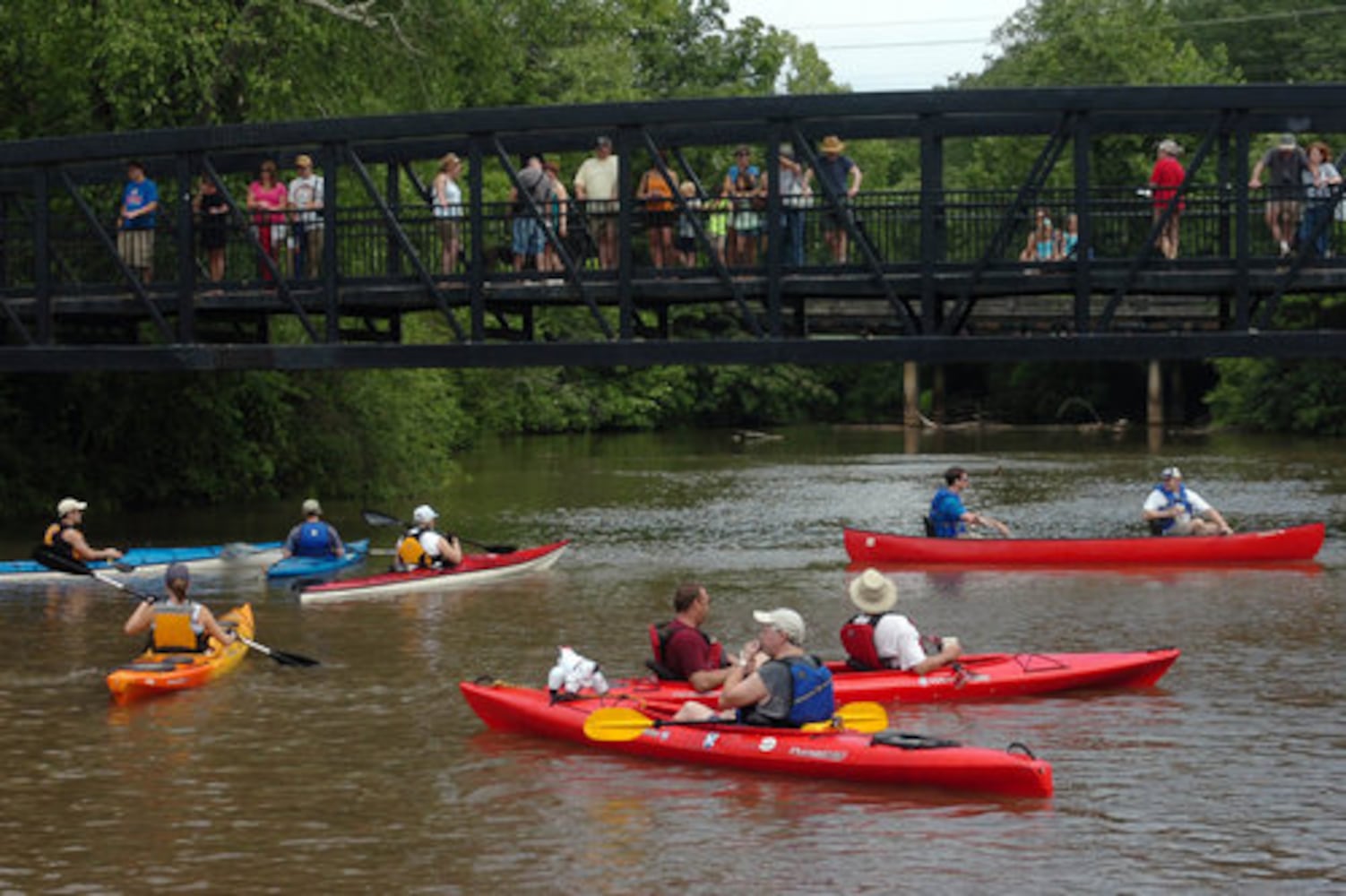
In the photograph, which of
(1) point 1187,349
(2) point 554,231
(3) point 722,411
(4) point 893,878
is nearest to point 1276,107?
(1) point 1187,349

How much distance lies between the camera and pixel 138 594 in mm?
23297

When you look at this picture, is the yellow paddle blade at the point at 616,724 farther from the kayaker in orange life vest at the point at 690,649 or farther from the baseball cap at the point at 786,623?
the baseball cap at the point at 786,623

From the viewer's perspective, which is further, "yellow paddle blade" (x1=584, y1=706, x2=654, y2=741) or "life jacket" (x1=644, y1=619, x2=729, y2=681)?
"life jacket" (x1=644, y1=619, x2=729, y2=681)

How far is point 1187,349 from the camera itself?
2744cm

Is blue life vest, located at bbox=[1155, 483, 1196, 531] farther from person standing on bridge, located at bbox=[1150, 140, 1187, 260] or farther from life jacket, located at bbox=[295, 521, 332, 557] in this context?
life jacket, located at bbox=[295, 521, 332, 557]

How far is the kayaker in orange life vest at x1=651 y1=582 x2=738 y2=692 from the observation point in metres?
18.6

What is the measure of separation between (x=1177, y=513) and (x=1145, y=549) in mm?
1179

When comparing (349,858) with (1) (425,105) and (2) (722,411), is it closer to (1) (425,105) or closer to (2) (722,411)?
(1) (425,105)

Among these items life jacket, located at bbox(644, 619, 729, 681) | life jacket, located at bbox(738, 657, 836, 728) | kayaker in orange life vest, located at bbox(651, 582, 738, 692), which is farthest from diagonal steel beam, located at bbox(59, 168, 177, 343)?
life jacket, located at bbox(738, 657, 836, 728)

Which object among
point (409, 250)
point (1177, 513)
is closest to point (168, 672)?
point (409, 250)

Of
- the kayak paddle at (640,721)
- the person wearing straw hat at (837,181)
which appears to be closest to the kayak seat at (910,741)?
the kayak paddle at (640,721)

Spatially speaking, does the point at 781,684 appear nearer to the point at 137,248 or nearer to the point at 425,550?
the point at 425,550

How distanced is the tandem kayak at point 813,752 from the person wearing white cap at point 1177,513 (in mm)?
14461

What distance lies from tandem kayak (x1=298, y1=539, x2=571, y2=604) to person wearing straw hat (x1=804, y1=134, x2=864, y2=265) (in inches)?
248
